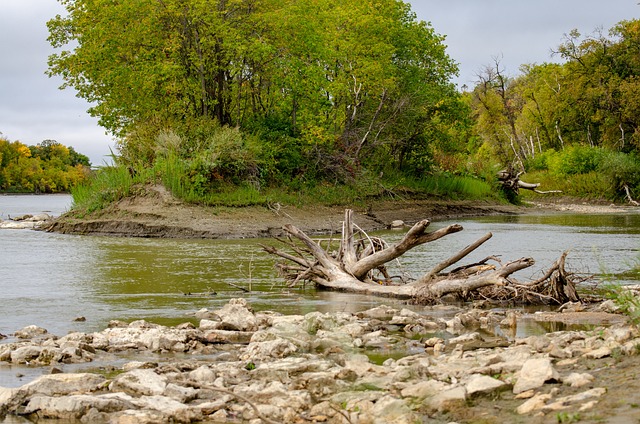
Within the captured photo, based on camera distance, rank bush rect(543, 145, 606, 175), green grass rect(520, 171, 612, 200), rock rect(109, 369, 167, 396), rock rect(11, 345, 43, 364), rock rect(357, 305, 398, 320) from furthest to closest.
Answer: bush rect(543, 145, 606, 175), green grass rect(520, 171, 612, 200), rock rect(357, 305, 398, 320), rock rect(11, 345, 43, 364), rock rect(109, 369, 167, 396)

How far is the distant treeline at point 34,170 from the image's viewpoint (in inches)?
3996

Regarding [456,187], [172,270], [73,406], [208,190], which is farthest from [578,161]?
[73,406]

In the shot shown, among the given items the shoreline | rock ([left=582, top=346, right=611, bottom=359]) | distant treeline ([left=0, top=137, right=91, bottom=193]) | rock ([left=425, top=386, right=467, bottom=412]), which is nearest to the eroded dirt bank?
the shoreline

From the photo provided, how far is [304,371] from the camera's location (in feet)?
24.2

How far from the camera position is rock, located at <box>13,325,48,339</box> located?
9625 mm

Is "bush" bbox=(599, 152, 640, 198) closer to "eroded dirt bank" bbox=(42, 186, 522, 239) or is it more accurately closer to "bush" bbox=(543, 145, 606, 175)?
"bush" bbox=(543, 145, 606, 175)

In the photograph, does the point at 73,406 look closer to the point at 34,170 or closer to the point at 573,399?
the point at 573,399

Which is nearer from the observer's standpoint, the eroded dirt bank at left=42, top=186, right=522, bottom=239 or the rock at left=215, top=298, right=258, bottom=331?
the rock at left=215, top=298, right=258, bottom=331

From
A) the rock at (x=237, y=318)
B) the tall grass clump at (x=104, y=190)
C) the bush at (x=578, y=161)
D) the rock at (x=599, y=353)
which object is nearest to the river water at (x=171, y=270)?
the rock at (x=237, y=318)

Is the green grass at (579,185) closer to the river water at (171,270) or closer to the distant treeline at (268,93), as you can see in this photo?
the distant treeline at (268,93)

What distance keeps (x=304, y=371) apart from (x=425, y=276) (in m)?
5.98

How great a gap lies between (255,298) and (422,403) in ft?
24.6

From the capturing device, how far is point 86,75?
34.5m

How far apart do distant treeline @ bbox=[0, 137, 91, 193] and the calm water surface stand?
248ft
